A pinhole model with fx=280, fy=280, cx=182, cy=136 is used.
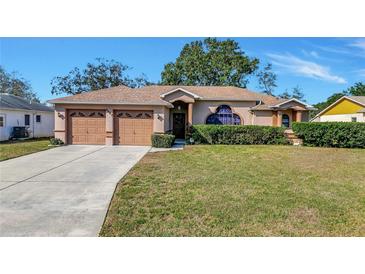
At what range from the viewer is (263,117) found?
72.6 ft

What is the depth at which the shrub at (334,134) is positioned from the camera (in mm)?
17922

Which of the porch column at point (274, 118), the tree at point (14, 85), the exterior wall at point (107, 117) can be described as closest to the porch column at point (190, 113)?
the exterior wall at point (107, 117)

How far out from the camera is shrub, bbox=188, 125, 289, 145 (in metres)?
18.9

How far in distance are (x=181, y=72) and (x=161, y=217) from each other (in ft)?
105

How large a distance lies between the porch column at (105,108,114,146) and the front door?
6047mm

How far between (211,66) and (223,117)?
14.8m

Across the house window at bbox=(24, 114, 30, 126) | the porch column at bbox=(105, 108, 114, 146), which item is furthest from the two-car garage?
the house window at bbox=(24, 114, 30, 126)

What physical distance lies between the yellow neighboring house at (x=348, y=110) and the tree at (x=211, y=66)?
A: 35.8 feet

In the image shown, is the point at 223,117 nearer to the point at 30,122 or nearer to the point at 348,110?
the point at 348,110

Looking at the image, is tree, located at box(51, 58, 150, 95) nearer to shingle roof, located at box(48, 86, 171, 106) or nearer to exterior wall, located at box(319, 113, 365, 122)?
shingle roof, located at box(48, 86, 171, 106)

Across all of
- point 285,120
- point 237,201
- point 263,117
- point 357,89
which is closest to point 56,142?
point 237,201
